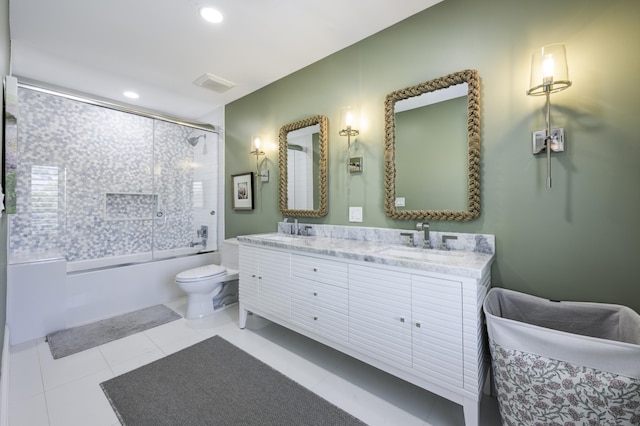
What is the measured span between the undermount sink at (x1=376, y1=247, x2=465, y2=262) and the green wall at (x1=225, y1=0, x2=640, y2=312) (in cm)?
21

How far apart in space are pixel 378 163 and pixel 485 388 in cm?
163

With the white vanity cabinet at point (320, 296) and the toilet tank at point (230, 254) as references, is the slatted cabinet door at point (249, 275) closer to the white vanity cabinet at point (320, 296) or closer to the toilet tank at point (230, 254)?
the white vanity cabinet at point (320, 296)

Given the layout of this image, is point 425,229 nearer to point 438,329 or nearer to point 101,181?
point 438,329

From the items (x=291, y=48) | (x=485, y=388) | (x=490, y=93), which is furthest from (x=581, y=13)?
(x=485, y=388)

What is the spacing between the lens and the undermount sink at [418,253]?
64.3 inches

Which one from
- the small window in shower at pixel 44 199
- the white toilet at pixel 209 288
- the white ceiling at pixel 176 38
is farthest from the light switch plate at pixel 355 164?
the small window in shower at pixel 44 199

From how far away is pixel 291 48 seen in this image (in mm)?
2357

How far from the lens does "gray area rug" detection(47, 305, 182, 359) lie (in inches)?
85.9

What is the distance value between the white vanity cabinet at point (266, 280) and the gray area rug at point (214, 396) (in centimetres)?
40

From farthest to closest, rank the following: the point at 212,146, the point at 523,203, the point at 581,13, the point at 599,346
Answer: the point at 212,146
the point at 523,203
the point at 581,13
the point at 599,346

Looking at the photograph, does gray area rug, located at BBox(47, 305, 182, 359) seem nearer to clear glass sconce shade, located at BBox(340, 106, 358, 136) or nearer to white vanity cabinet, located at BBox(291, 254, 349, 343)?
white vanity cabinet, located at BBox(291, 254, 349, 343)

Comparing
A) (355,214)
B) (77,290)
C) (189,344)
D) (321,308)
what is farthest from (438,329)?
(77,290)

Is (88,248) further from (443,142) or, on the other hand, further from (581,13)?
(581,13)

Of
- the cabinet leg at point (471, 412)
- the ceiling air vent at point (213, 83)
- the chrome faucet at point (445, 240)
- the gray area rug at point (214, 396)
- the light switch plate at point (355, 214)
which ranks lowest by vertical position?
the gray area rug at point (214, 396)
